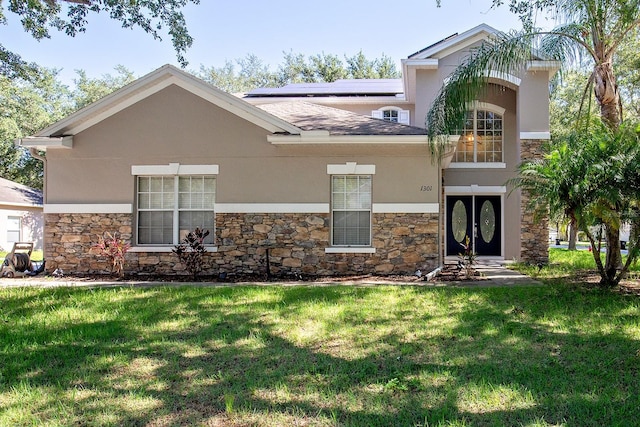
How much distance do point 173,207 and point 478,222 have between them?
1039cm

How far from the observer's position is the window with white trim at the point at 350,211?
37.4 feet

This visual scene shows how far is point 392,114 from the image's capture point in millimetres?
18531

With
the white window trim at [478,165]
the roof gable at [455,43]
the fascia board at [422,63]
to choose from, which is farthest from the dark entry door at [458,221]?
the roof gable at [455,43]

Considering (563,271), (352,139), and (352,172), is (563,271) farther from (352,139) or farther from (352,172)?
(352,139)

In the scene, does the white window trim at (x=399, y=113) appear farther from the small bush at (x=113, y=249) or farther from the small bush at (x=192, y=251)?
the small bush at (x=113, y=249)

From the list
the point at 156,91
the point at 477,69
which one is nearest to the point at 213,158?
the point at 156,91

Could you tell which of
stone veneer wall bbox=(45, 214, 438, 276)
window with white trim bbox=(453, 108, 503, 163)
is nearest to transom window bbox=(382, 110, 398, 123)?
window with white trim bbox=(453, 108, 503, 163)

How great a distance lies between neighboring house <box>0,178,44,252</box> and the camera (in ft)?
80.8

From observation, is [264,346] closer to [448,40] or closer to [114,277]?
[114,277]

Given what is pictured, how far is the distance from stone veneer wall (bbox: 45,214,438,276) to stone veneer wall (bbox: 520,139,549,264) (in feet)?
17.1

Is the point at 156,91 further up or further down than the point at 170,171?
further up

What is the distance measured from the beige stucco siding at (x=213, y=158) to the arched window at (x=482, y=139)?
18.6 feet

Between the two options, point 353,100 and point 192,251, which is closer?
point 192,251

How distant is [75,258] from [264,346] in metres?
8.37
